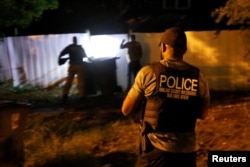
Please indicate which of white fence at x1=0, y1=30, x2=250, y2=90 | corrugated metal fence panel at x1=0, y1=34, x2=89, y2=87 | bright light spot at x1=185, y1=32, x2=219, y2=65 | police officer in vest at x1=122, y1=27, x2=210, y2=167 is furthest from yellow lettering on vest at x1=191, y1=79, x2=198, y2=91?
corrugated metal fence panel at x1=0, y1=34, x2=89, y2=87

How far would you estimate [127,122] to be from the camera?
8.51 meters

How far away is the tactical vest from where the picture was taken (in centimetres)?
334

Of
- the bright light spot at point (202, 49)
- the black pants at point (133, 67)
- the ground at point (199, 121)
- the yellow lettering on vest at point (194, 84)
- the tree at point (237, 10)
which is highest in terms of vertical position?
the tree at point (237, 10)

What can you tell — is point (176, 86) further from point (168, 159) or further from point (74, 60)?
point (74, 60)

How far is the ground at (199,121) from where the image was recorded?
6672 mm

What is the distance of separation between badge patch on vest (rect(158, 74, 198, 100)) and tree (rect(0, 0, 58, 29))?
934cm

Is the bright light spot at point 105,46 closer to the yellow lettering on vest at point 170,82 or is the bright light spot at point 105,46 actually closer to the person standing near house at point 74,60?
the person standing near house at point 74,60

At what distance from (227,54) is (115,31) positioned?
11.0 m

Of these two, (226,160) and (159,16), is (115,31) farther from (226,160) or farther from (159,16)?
(226,160)

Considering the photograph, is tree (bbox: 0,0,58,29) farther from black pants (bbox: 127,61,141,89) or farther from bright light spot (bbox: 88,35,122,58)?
black pants (bbox: 127,61,141,89)

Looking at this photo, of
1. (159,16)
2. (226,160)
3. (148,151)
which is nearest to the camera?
(148,151)

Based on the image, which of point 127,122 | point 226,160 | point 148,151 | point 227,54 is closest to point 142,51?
point 227,54

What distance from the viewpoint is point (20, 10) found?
12.4 meters

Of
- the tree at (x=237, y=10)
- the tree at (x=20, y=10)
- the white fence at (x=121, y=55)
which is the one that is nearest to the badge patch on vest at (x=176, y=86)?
the tree at (x=237, y=10)
